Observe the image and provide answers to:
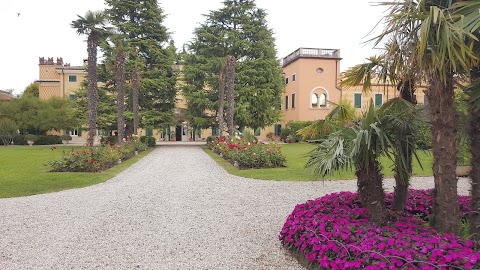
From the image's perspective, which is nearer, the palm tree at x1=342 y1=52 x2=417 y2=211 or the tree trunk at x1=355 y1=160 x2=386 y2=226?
the palm tree at x1=342 y1=52 x2=417 y2=211

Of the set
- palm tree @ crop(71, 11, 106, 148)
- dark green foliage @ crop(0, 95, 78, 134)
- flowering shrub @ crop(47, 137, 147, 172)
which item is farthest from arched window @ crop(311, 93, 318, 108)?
flowering shrub @ crop(47, 137, 147, 172)

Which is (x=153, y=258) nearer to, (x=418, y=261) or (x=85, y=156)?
(x=418, y=261)

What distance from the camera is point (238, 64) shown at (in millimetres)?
30688

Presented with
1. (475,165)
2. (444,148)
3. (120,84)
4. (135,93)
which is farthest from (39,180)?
(135,93)

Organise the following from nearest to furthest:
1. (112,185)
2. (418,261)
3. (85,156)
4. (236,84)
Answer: (418,261) → (112,185) → (85,156) → (236,84)

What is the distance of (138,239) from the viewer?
5074 mm

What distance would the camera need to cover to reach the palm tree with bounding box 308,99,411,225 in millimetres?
3867

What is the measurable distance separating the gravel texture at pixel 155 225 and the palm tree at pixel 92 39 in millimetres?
6838

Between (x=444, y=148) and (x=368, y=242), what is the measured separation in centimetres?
126

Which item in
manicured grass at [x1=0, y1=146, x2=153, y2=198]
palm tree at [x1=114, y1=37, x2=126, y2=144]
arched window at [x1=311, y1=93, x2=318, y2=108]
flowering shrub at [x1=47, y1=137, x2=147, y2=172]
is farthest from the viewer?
arched window at [x1=311, y1=93, x2=318, y2=108]

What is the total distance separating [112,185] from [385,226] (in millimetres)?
8034

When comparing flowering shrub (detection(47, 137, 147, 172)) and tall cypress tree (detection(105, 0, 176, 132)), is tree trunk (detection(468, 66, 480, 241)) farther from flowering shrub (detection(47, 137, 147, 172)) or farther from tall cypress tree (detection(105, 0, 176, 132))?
tall cypress tree (detection(105, 0, 176, 132))

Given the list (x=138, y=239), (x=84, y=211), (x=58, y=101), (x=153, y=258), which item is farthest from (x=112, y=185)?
(x=58, y=101)

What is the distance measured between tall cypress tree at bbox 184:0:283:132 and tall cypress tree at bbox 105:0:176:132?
2.06 m
